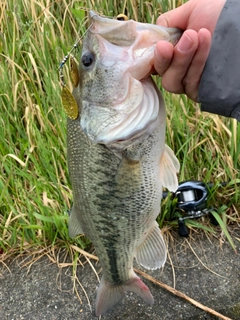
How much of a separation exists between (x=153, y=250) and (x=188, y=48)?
0.80 meters

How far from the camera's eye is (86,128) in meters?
1.35

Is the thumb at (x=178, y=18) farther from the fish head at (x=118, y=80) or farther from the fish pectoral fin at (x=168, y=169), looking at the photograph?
the fish pectoral fin at (x=168, y=169)

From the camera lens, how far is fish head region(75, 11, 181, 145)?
4.08 feet

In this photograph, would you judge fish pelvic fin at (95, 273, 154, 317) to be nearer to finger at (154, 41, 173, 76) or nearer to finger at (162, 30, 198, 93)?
finger at (162, 30, 198, 93)

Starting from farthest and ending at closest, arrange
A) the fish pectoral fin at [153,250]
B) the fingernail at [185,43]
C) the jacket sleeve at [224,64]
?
the fish pectoral fin at [153,250] < the jacket sleeve at [224,64] < the fingernail at [185,43]

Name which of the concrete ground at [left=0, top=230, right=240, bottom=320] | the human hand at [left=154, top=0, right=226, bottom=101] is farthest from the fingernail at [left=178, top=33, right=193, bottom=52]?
the concrete ground at [left=0, top=230, right=240, bottom=320]

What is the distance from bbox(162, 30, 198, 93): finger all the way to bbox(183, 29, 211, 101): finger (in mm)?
16

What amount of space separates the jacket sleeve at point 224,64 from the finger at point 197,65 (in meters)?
0.03

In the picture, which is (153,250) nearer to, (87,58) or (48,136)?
(87,58)

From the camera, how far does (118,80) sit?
1.30m

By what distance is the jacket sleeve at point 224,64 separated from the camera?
1.31 m

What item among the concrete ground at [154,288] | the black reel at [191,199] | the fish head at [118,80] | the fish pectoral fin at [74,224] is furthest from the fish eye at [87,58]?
the concrete ground at [154,288]

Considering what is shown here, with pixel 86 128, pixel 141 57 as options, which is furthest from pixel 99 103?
pixel 141 57

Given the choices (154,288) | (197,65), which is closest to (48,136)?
(154,288)
